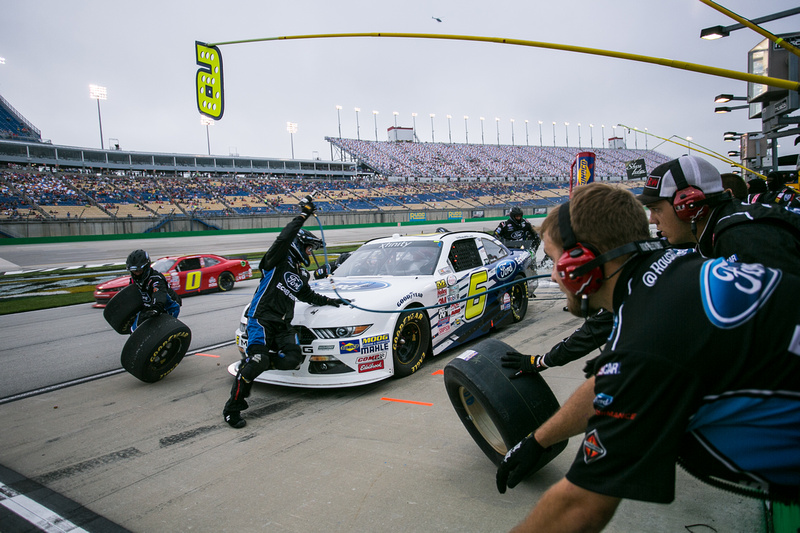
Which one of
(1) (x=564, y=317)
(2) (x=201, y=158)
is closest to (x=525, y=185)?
(2) (x=201, y=158)

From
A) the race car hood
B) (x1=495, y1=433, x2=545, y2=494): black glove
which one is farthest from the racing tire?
(x1=495, y1=433, x2=545, y2=494): black glove

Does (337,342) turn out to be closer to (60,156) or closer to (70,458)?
(70,458)

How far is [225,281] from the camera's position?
529 inches

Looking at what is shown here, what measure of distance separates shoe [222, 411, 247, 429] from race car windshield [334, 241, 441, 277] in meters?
2.53

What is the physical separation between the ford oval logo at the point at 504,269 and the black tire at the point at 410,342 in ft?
6.50

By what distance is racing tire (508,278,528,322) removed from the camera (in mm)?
7117

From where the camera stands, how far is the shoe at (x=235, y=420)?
395 centimetres

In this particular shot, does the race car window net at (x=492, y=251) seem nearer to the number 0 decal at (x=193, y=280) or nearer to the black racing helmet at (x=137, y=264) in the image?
the black racing helmet at (x=137, y=264)

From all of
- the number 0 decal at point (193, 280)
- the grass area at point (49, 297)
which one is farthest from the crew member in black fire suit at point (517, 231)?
the grass area at point (49, 297)

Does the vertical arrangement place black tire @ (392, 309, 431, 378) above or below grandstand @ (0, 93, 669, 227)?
below

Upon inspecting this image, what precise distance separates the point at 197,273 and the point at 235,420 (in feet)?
31.6

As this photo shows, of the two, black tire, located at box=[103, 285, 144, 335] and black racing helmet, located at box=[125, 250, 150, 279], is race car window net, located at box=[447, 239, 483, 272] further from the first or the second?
black tire, located at box=[103, 285, 144, 335]

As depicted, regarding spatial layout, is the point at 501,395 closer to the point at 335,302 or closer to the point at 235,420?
the point at 235,420

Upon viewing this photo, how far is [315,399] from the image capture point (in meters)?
4.52
